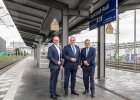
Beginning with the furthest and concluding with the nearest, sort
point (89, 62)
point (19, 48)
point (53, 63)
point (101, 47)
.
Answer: point (19, 48), point (101, 47), point (89, 62), point (53, 63)

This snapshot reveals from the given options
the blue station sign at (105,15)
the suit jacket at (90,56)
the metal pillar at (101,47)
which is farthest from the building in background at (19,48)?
the suit jacket at (90,56)

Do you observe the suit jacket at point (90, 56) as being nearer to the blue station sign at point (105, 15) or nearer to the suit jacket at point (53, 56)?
the suit jacket at point (53, 56)

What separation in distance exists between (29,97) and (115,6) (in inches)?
153

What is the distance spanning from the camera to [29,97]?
16.5ft

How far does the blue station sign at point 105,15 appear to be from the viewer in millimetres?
5828

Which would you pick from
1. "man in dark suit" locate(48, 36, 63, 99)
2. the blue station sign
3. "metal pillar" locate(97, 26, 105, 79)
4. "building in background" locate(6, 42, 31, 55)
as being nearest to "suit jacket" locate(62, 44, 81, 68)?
"man in dark suit" locate(48, 36, 63, 99)

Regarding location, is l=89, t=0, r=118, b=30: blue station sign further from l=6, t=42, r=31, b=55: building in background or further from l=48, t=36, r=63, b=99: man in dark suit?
l=6, t=42, r=31, b=55: building in background

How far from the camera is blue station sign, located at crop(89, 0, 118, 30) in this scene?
5.83 metres

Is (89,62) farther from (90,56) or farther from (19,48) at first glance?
(19,48)

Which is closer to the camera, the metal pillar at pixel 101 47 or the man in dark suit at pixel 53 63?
the man in dark suit at pixel 53 63

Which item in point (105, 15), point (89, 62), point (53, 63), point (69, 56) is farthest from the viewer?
point (105, 15)

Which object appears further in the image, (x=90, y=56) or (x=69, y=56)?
(x=90, y=56)

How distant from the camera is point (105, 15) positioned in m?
6.50

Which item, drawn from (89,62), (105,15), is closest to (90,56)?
(89,62)
